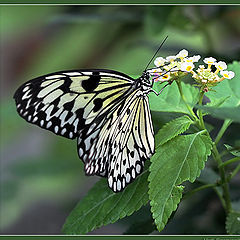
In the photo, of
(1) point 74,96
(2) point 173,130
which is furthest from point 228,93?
(1) point 74,96

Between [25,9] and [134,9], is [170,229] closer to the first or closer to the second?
[134,9]

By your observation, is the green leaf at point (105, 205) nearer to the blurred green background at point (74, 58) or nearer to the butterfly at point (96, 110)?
the butterfly at point (96, 110)

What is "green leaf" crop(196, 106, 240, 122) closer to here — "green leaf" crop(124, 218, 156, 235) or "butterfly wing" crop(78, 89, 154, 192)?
"butterfly wing" crop(78, 89, 154, 192)

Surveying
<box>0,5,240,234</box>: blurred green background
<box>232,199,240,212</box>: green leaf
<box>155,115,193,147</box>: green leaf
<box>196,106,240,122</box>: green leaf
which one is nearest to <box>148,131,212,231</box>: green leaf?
<box>155,115,193,147</box>: green leaf

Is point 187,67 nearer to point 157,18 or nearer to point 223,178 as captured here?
point 223,178

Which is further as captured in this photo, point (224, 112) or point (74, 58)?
point (74, 58)

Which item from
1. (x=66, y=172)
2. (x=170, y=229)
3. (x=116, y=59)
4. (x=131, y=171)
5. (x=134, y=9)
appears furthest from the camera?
(x=116, y=59)

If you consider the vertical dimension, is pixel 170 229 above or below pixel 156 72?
below

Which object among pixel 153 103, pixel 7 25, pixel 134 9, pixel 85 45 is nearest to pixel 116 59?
pixel 85 45

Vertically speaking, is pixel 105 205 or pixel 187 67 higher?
pixel 187 67
